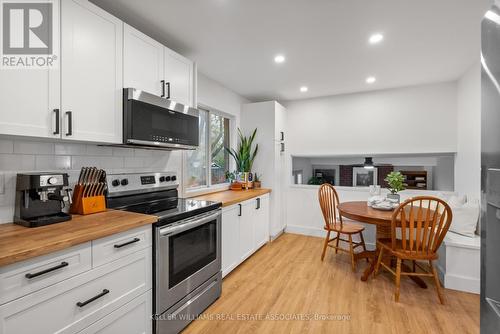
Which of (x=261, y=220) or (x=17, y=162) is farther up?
(x=17, y=162)

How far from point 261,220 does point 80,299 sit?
8.22 feet

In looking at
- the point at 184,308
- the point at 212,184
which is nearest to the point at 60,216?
the point at 184,308

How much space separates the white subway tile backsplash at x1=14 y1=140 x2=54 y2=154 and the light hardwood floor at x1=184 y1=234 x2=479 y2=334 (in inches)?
65.9

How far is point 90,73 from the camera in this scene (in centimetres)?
161

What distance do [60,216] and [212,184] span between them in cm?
219

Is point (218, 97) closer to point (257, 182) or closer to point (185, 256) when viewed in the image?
point (257, 182)

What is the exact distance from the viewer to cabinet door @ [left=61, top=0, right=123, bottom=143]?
1.48 m

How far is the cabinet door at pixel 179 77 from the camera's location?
221cm

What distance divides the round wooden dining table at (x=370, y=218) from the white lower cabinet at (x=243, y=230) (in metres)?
1.11

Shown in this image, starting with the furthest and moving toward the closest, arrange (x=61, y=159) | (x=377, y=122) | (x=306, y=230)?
(x=306, y=230), (x=377, y=122), (x=61, y=159)

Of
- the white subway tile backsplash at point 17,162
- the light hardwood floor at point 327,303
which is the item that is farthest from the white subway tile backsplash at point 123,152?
the light hardwood floor at point 327,303

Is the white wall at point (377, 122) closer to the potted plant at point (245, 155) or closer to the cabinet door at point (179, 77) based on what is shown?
the potted plant at point (245, 155)

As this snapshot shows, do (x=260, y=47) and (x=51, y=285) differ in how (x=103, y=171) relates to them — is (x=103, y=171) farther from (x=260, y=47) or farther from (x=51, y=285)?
(x=260, y=47)

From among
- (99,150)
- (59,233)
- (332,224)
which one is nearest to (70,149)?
(99,150)
